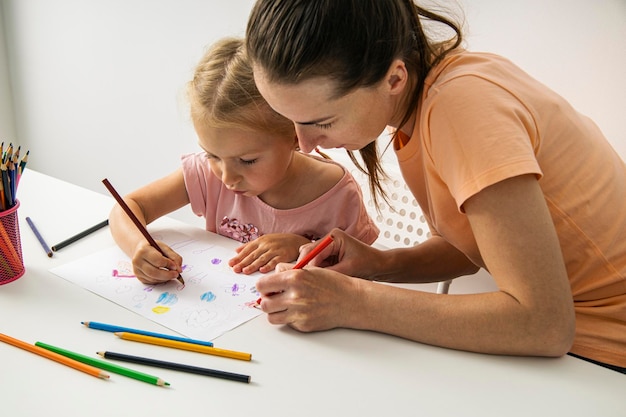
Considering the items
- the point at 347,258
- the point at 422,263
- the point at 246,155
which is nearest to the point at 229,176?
the point at 246,155

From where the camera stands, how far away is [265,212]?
1284 mm

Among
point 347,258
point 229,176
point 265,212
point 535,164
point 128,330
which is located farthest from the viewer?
point 265,212

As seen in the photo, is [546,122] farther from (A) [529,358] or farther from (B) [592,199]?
(A) [529,358]

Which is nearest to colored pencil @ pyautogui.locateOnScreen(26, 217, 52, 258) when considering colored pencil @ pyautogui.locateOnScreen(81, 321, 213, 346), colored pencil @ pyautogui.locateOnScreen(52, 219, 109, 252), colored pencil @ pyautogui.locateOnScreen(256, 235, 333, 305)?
colored pencil @ pyautogui.locateOnScreen(52, 219, 109, 252)

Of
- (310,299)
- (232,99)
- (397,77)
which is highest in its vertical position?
(397,77)

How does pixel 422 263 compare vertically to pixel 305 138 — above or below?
below

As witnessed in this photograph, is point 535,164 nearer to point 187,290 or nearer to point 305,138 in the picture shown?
point 305,138

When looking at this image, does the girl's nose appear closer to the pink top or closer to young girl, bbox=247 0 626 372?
the pink top

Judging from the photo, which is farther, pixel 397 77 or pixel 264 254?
pixel 264 254

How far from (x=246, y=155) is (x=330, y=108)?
347 mm

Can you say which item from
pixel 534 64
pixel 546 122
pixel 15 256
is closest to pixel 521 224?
pixel 546 122

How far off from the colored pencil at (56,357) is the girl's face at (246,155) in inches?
18.5

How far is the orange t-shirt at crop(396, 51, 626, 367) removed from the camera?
723 mm

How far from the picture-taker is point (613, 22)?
4.29 ft
